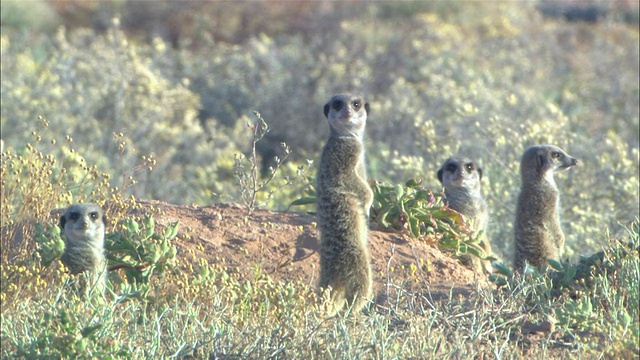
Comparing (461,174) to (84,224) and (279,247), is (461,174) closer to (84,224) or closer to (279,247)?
(279,247)

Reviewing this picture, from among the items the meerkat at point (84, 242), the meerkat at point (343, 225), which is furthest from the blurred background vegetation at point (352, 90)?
the meerkat at point (84, 242)

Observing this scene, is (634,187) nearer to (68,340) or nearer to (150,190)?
(150,190)

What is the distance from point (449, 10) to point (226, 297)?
21148 mm

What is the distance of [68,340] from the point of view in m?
3.90

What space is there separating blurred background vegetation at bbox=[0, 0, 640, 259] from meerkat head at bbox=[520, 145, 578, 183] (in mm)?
1451

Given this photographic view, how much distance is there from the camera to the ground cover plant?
4273mm

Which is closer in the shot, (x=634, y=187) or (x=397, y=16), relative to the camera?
(x=634, y=187)

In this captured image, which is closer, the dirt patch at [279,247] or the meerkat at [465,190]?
the dirt patch at [279,247]

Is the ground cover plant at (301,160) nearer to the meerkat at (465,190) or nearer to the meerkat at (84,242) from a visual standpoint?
the meerkat at (84,242)

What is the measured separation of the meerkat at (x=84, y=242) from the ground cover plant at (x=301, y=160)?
124 millimetres

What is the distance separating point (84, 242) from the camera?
498cm

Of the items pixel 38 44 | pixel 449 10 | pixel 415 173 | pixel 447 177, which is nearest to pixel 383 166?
pixel 415 173

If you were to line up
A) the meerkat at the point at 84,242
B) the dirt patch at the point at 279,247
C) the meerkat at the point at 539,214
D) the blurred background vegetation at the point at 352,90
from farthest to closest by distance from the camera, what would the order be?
the blurred background vegetation at the point at 352,90 → the meerkat at the point at 539,214 → the dirt patch at the point at 279,247 → the meerkat at the point at 84,242

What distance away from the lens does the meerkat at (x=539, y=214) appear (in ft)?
21.4
